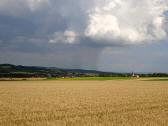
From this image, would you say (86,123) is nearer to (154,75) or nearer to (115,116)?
(115,116)

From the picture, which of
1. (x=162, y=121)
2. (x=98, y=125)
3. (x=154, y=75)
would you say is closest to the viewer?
(x=98, y=125)

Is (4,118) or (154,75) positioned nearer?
(4,118)

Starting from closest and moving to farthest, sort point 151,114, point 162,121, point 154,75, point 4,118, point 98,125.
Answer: point 98,125 < point 162,121 < point 4,118 < point 151,114 < point 154,75

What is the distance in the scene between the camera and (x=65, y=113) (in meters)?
17.5

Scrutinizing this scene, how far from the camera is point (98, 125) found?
44.7 feet

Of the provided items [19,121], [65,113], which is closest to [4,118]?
[19,121]

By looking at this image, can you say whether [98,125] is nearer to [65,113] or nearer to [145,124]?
[145,124]

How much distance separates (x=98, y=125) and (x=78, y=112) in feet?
14.5

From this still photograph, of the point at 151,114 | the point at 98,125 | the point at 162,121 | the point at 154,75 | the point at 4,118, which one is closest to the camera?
the point at 98,125

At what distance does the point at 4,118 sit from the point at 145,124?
6707mm

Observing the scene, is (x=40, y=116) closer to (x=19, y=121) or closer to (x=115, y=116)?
Result: (x=19, y=121)

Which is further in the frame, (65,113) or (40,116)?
(65,113)

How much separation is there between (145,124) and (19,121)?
5631 mm

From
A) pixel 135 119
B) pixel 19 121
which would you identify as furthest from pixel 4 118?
pixel 135 119
